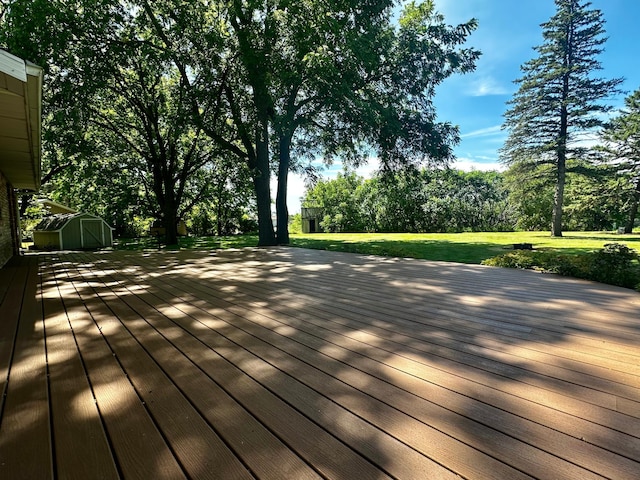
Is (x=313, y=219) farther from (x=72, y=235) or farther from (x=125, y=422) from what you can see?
(x=125, y=422)

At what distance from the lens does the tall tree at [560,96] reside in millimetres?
14352

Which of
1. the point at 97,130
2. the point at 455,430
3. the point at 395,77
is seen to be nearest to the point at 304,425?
the point at 455,430

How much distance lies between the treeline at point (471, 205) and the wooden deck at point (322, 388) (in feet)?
45.4

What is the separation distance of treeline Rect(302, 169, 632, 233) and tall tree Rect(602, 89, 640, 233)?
1.30 feet

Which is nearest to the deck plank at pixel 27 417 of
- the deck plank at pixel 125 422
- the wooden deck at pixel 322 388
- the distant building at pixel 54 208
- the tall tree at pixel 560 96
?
the wooden deck at pixel 322 388

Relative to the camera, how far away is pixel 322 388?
1.50 meters

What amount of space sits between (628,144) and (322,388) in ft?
68.4

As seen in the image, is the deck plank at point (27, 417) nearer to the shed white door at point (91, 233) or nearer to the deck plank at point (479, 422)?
the deck plank at point (479, 422)

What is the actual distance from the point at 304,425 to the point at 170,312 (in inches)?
80.3

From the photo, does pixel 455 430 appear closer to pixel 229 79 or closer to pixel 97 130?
pixel 229 79

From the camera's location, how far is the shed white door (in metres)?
11.7

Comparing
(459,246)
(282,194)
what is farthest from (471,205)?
(282,194)

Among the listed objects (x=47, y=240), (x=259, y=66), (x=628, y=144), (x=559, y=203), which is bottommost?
(x=47, y=240)

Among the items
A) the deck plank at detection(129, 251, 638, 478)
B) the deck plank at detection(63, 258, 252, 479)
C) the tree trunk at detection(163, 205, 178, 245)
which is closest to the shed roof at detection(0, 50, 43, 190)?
the deck plank at detection(63, 258, 252, 479)
